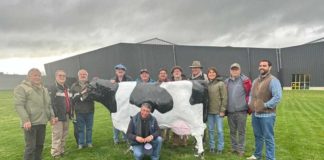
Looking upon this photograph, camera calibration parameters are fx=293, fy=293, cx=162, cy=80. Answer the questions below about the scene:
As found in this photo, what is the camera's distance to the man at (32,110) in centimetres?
523

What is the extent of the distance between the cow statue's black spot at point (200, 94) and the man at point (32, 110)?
9.89 feet

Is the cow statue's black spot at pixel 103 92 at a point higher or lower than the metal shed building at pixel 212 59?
lower

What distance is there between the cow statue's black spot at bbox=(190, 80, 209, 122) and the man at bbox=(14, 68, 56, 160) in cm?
301

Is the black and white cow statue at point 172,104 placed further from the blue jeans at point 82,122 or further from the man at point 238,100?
the blue jeans at point 82,122

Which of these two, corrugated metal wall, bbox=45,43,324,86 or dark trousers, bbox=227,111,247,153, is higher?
corrugated metal wall, bbox=45,43,324,86

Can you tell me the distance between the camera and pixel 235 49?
145 feet

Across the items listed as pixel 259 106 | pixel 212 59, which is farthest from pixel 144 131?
pixel 212 59

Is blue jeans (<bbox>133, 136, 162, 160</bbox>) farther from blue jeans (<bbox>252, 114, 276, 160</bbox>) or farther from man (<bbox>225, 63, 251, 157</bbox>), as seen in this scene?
blue jeans (<bbox>252, 114, 276, 160</bbox>)

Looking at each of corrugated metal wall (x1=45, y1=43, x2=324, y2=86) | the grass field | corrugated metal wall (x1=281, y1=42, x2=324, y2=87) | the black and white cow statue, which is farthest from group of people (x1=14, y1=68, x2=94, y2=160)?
corrugated metal wall (x1=281, y1=42, x2=324, y2=87)

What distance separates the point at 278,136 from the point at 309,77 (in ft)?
121

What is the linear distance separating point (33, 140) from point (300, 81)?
4366cm

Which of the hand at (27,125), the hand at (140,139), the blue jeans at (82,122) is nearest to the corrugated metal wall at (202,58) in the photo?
the blue jeans at (82,122)

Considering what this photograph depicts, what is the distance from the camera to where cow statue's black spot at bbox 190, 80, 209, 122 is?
20.8 feet

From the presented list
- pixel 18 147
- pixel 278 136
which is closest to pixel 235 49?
pixel 278 136
